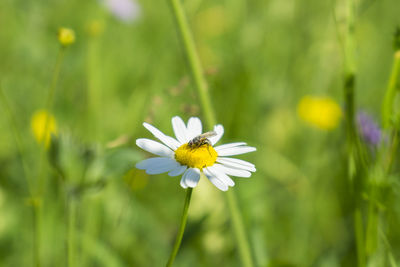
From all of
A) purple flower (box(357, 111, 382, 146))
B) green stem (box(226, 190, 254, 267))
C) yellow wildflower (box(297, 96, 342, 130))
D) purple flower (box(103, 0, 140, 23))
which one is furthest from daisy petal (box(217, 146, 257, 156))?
purple flower (box(103, 0, 140, 23))

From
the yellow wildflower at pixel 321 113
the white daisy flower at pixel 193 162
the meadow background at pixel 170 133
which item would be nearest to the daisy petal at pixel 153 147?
the white daisy flower at pixel 193 162


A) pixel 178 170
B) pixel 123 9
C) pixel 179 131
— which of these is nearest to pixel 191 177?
pixel 178 170

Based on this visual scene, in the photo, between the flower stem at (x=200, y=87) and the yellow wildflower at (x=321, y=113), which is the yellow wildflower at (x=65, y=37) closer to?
the flower stem at (x=200, y=87)

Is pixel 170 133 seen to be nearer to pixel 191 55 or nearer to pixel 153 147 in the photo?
pixel 191 55

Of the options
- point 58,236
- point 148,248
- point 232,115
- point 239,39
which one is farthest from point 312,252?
point 239,39

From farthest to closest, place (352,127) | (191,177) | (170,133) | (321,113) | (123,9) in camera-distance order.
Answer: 1. (123,9)
2. (170,133)
3. (321,113)
4. (352,127)
5. (191,177)

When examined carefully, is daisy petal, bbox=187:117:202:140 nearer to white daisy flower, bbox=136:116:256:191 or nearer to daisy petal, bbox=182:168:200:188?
white daisy flower, bbox=136:116:256:191
